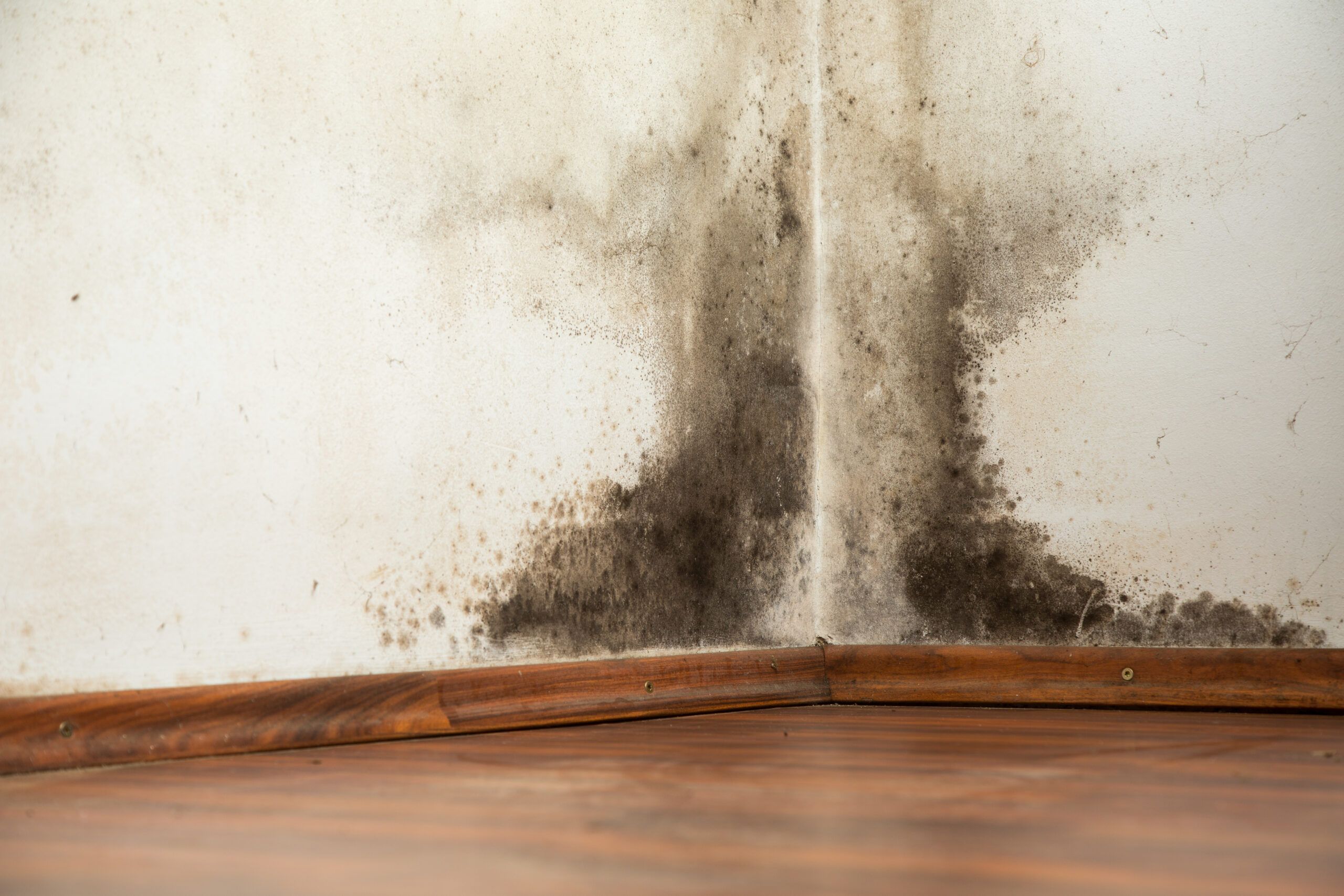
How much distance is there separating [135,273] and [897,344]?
1461mm

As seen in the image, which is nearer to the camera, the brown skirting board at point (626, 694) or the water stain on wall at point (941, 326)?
the brown skirting board at point (626, 694)

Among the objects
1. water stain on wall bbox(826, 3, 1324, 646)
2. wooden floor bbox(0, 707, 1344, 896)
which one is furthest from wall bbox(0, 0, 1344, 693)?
wooden floor bbox(0, 707, 1344, 896)

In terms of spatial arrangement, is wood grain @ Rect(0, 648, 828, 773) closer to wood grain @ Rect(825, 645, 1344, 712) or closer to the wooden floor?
the wooden floor

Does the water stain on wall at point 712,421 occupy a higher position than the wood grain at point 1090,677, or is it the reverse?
the water stain on wall at point 712,421

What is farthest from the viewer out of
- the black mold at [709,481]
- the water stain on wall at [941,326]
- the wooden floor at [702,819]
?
the water stain on wall at [941,326]

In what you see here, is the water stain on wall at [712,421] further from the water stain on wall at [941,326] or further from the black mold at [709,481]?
the water stain on wall at [941,326]

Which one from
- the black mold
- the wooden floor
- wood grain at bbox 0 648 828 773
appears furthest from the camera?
the black mold

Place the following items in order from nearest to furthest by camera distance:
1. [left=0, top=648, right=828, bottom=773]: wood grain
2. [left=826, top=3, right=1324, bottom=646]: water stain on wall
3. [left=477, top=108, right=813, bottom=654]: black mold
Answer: [left=0, top=648, right=828, bottom=773]: wood grain, [left=477, top=108, right=813, bottom=654]: black mold, [left=826, top=3, right=1324, bottom=646]: water stain on wall

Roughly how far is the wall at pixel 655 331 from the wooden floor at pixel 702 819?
26cm

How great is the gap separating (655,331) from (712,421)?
0.73 feet

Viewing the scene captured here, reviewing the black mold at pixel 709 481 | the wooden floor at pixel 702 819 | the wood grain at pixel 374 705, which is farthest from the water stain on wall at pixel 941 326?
the wooden floor at pixel 702 819

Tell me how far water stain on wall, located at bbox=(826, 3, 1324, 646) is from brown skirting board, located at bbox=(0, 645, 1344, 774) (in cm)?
6

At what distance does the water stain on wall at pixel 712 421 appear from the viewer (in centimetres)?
173

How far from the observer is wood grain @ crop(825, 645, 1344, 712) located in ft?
5.78
